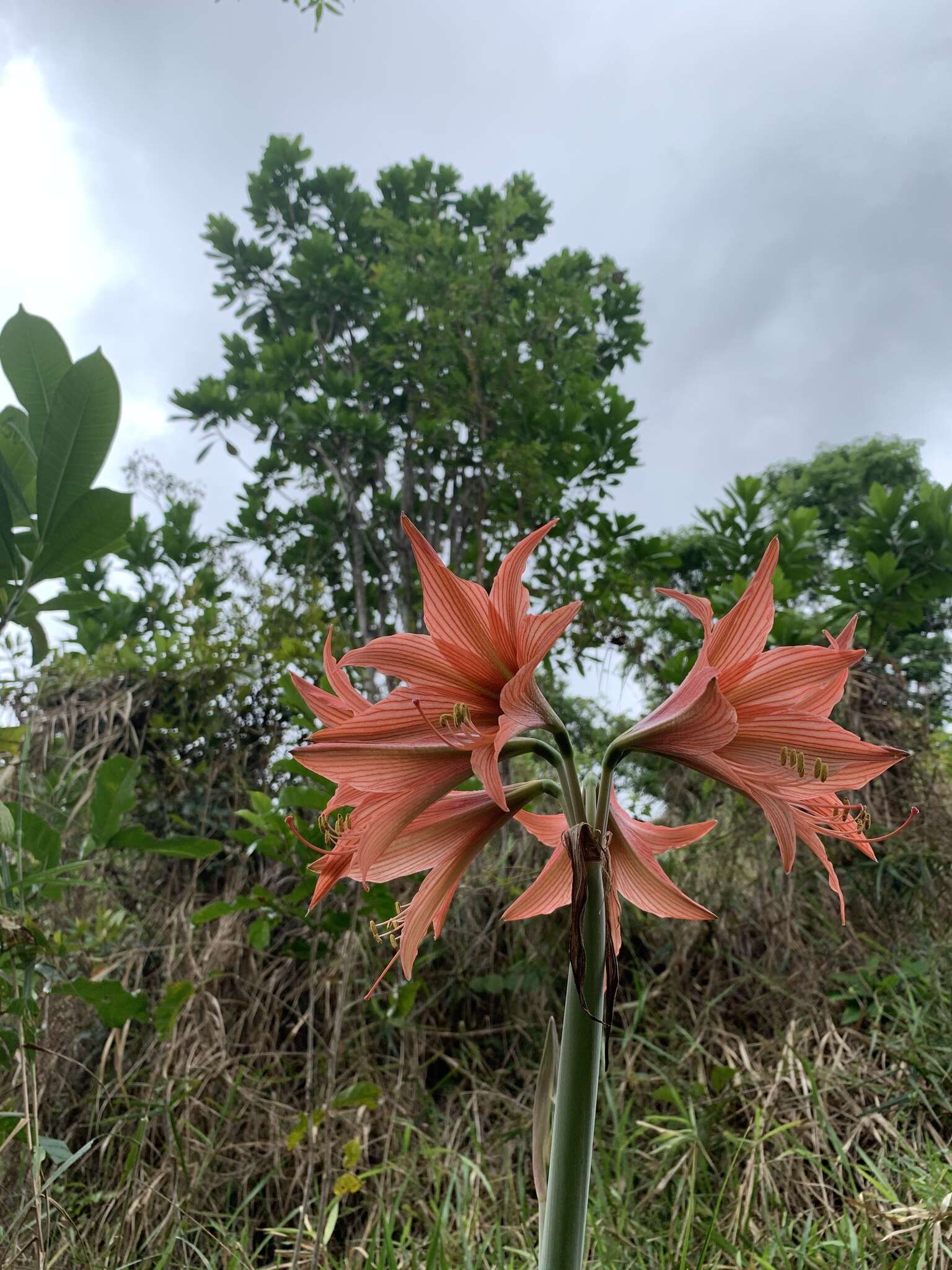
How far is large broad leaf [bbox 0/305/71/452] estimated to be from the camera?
1.21 metres

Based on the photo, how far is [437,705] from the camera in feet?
2.79

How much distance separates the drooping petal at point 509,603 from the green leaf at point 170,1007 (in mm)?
1215

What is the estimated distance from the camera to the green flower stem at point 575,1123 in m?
0.74

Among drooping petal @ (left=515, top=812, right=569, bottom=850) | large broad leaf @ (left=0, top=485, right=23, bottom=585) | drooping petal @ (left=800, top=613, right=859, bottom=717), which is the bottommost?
drooping petal @ (left=515, top=812, right=569, bottom=850)

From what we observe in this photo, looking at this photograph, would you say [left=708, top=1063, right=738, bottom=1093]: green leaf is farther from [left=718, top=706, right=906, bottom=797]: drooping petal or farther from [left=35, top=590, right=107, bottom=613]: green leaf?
[left=35, top=590, right=107, bottom=613]: green leaf

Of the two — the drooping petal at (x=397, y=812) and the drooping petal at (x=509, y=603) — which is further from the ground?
the drooping petal at (x=509, y=603)

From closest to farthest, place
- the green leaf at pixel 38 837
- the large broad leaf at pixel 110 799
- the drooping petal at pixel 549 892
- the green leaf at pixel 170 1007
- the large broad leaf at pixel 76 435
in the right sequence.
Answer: the drooping petal at pixel 549 892, the large broad leaf at pixel 76 435, the green leaf at pixel 38 837, the large broad leaf at pixel 110 799, the green leaf at pixel 170 1007

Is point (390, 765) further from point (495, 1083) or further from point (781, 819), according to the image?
point (495, 1083)

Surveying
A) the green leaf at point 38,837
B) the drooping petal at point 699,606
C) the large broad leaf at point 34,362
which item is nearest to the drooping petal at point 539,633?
the drooping petal at point 699,606

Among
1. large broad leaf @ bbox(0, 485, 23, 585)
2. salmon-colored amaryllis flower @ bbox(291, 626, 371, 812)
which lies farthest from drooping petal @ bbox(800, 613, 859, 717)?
large broad leaf @ bbox(0, 485, 23, 585)

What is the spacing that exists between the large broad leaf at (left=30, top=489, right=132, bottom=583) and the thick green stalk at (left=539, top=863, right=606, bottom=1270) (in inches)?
38.5

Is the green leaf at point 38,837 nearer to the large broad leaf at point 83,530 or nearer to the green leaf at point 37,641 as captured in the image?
the green leaf at point 37,641

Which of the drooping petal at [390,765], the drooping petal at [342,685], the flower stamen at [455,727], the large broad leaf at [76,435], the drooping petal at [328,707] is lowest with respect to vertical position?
the drooping petal at [390,765]

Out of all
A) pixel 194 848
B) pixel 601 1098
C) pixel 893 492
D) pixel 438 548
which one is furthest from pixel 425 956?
pixel 438 548
